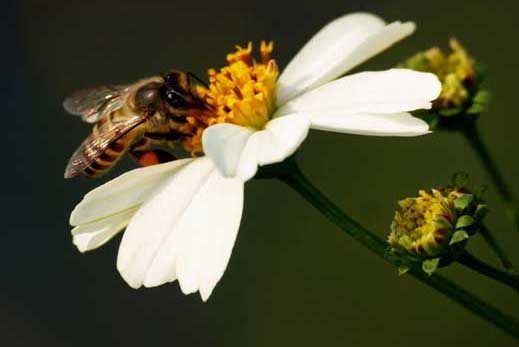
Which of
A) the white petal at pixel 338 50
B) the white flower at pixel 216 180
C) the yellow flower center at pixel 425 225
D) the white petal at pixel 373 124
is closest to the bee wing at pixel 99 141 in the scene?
the white flower at pixel 216 180

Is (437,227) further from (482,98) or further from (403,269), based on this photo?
(482,98)

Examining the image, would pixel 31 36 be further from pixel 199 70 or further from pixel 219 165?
pixel 219 165

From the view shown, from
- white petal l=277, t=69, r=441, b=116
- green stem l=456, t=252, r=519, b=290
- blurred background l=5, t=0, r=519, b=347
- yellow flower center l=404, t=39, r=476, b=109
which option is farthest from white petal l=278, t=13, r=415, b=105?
blurred background l=5, t=0, r=519, b=347

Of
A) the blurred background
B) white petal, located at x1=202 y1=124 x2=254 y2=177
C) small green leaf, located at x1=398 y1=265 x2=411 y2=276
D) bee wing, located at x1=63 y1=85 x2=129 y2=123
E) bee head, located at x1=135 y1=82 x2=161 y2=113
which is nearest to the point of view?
white petal, located at x1=202 y1=124 x2=254 y2=177

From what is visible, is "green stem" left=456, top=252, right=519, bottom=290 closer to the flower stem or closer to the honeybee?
the flower stem

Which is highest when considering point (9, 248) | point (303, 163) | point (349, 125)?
point (349, 125)

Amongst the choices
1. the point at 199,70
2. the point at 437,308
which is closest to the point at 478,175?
the point at 437,308
